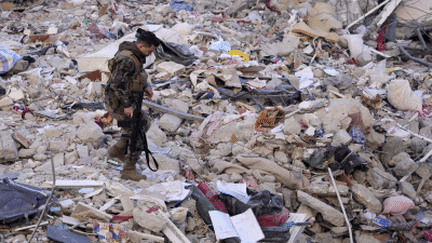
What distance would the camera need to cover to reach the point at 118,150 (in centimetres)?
422

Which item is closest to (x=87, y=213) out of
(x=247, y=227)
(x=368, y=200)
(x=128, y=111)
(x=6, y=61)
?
(x=128, y=111)

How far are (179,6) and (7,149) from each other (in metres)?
8.67

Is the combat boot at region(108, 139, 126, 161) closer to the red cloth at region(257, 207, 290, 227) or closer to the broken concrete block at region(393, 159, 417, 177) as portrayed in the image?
the red cloth at region(257, 207, 290, 227)

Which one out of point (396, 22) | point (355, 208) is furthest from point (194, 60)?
point (396, 22)

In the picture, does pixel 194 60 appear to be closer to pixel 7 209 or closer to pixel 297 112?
pixel 297 112

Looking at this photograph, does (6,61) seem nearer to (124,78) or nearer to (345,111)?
(124,78)

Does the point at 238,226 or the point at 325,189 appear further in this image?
the point at 325,189

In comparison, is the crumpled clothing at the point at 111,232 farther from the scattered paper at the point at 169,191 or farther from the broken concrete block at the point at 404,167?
the broken concrete block at the point at 404,167

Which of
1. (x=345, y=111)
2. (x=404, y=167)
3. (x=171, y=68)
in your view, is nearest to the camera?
(x=404, y=167)

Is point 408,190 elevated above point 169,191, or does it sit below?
below

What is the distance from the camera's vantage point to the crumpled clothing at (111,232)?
293 cm

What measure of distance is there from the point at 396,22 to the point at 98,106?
31.3 feet

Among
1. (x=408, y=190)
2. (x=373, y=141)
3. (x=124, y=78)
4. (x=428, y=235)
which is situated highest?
(x=124, y=78)

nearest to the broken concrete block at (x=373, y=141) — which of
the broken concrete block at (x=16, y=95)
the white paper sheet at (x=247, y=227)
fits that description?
the white paper sheet at (x=247, y=227)
